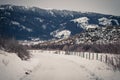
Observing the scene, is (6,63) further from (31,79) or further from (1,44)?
(1,44)

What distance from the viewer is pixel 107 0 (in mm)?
16109

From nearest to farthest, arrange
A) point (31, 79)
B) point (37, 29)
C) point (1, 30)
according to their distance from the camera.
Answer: point (31, 79) → point (1, 30) → point (37, 29)

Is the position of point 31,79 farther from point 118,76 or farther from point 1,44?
point 1,44

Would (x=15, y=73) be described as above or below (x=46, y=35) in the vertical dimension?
above

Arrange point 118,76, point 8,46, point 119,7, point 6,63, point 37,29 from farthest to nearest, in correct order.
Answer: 1. point 37,29
2. point 8,46
3. point 119,7
4. point 6,63
5. point 118,76

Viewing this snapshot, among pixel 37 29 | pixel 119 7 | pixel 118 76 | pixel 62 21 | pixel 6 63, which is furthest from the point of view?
pixel 62 21

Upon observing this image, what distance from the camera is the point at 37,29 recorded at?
160375mm

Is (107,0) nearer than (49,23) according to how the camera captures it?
Yes

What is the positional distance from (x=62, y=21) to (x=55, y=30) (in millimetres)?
18178

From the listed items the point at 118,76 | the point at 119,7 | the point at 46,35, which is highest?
the point at 119,7

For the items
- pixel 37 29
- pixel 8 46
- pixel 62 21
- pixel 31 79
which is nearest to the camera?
pixel 31 79

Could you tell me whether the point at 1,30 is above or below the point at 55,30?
above

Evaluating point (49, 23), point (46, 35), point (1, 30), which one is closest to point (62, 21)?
point (49, 23)

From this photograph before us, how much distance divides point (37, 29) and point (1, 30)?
14097 cm
